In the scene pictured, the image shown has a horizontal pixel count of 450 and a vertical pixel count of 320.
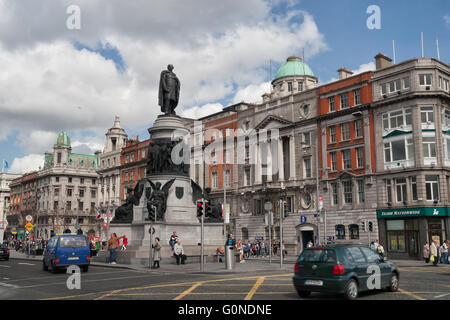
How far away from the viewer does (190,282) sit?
1689 cm

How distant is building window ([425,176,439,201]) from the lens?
1671 inches

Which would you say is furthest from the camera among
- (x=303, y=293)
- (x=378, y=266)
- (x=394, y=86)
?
(x=394, y=86)

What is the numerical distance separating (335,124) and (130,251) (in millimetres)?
32178

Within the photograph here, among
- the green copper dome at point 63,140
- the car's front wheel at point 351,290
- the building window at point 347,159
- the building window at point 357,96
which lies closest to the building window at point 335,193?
the building window at point 347,159

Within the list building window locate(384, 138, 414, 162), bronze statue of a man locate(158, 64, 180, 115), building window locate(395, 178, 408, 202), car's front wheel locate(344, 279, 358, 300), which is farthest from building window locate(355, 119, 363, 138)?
car's front wheel locate(344, 279, 358, 300)

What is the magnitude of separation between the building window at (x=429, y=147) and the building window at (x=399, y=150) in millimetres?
1149

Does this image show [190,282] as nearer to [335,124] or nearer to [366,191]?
[366,191]

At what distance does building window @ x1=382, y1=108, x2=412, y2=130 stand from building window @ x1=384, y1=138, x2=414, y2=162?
169 centimetres

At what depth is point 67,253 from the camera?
2191cm

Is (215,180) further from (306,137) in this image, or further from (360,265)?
(360,265)

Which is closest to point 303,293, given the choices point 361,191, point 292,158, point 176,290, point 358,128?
point 176,290

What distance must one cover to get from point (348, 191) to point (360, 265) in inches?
1500
